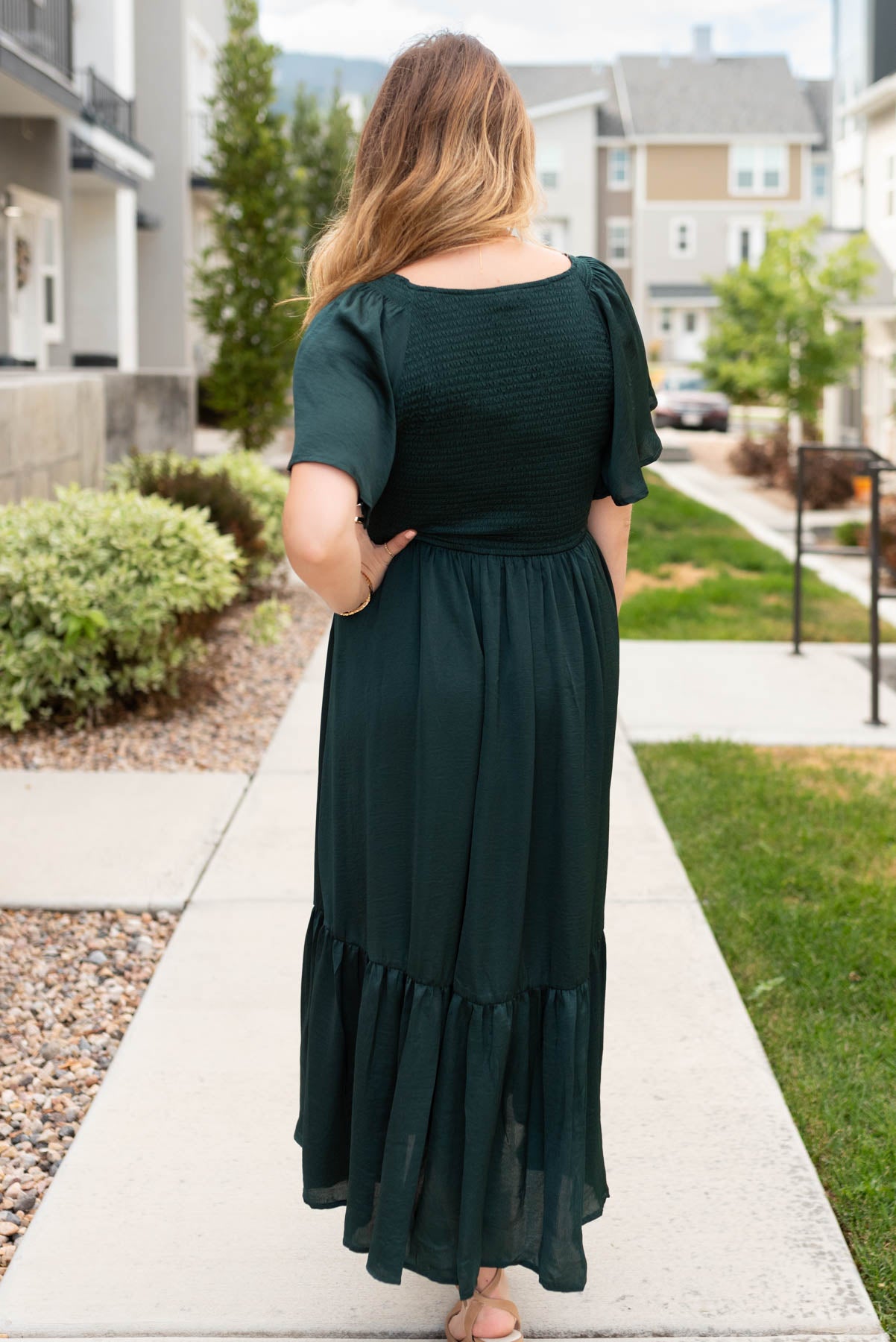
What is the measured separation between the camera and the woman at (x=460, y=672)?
1.94 metres

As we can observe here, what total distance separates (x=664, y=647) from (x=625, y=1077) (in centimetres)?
523

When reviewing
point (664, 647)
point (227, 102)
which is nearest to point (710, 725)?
point (664, 647)

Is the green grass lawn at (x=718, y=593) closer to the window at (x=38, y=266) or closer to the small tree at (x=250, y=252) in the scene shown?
the small tree at (x=250, y=252)

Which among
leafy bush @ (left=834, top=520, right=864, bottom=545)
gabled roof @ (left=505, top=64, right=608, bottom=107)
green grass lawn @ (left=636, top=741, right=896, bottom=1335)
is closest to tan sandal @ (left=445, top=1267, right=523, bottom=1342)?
green grass lawn @ (left=636, top=741, right=896, bottom=1335)

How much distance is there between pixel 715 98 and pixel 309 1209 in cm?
5781

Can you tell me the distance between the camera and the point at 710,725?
641 centimetres

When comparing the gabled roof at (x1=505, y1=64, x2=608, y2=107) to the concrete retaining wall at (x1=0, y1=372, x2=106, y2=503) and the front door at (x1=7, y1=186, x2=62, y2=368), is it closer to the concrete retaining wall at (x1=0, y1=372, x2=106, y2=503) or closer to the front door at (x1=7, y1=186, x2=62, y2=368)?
the front door at (x1=7, y1=186, x2=62, y2=368)

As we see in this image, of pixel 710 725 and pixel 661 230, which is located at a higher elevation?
pixel 661 230

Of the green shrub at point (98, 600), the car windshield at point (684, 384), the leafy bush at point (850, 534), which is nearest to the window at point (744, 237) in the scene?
the car windshield at point (684, 384)

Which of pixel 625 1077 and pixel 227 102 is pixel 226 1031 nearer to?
pixel 625 1077

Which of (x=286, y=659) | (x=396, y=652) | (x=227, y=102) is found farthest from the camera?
(x=227, y=102)

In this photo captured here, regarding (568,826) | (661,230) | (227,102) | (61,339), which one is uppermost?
(661,230)

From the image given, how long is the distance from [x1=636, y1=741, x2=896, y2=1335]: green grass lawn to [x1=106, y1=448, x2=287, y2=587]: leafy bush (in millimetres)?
3357

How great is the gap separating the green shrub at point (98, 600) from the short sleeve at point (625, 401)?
3.93 meters
